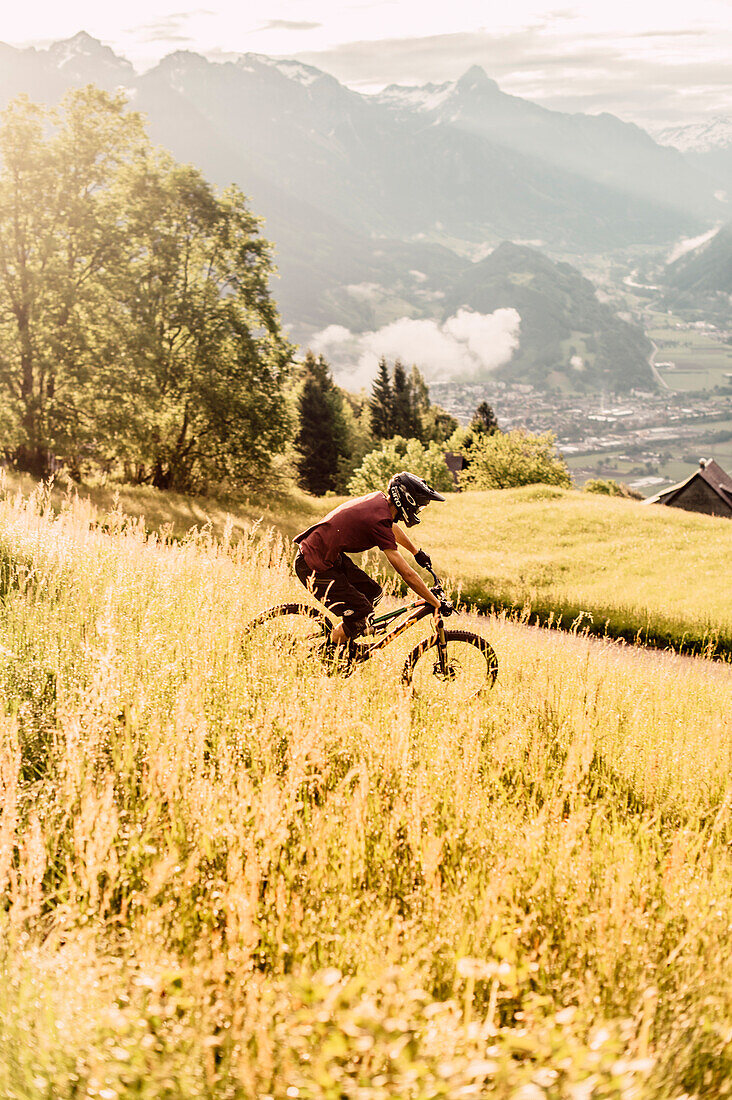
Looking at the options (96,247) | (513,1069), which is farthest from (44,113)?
(513,1069)

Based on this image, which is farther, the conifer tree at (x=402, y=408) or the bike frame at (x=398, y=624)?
the conifer tree at (x=402, y=408)

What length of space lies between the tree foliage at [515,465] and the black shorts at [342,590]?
196 ft

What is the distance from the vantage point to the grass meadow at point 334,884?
105 inches

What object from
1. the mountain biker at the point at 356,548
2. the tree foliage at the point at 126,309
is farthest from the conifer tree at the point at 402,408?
the mountain biker at the point at 356,548

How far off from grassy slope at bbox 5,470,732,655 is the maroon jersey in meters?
5.58

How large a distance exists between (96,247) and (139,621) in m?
26.7

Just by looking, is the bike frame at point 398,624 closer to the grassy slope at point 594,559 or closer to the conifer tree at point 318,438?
the grassy slope at point 594,559

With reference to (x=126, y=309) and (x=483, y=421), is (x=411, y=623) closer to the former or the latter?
(x=126, y=309)

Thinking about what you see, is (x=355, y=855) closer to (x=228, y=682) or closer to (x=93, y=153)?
(x=228, y=682)

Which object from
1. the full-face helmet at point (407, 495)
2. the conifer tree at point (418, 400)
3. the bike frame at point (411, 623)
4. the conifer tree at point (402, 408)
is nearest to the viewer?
the full-face helmet at point (407, 495)

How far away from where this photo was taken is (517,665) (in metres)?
8.52

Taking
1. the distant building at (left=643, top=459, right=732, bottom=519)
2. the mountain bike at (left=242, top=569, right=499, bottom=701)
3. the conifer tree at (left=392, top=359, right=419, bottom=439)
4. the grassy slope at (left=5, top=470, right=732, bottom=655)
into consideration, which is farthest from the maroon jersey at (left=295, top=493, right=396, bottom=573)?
the conifer tree at (left=392, top=359, right=419, bottom=439)

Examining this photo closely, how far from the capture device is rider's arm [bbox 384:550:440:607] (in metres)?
7.29

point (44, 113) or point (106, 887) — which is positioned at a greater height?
point (44, 113)
